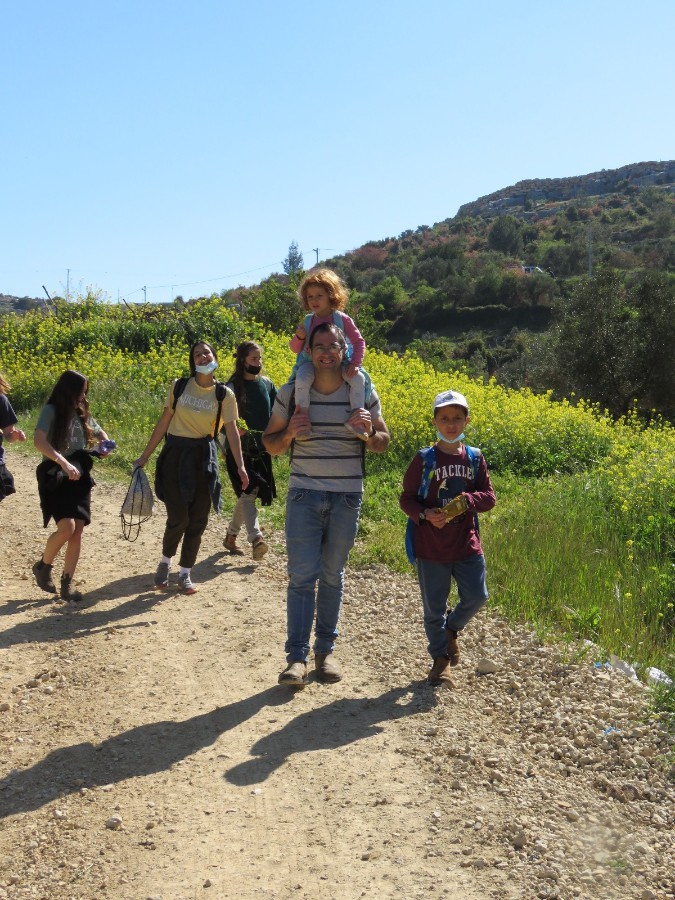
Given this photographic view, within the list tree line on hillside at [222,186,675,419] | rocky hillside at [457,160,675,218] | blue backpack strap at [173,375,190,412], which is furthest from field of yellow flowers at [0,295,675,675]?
rocky hillside at [457,160,675,218]

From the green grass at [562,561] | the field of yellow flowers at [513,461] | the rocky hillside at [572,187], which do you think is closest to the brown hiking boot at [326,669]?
the green grass at [562,561]

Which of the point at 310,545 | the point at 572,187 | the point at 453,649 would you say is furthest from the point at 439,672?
the point at 572,187

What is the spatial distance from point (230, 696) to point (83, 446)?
252cm

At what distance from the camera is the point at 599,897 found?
3229 mm

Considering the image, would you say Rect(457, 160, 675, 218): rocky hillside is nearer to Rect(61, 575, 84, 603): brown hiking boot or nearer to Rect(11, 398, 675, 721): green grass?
Rect(11, 398, 675, 721): green grass

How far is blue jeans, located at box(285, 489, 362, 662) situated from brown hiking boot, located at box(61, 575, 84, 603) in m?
A: 2.39

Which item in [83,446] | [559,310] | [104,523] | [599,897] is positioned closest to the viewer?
[599,897]

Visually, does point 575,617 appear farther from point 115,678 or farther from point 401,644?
point 115,678

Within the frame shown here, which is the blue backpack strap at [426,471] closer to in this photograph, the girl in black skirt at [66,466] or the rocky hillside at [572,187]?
the girl in black skirt at [66,466]

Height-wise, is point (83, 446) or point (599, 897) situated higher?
point (83, 446)

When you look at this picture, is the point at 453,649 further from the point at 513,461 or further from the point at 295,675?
the point at 513,461

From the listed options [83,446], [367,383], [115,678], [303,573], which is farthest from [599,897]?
[83,446]

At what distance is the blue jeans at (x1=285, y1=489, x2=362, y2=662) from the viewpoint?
4887mm

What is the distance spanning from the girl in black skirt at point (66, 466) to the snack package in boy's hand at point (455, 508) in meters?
2.96
